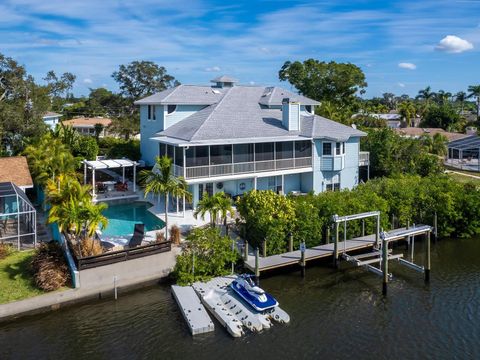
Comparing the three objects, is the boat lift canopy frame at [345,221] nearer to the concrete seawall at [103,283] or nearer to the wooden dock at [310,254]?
the wooden dock at [310,254]

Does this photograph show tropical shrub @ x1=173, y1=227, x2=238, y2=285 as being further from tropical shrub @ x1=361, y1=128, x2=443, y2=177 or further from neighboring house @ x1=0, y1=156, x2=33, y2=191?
tropical shrub @ x1=361, y1=128, x2=443, y2=177

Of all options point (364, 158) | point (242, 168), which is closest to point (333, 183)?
point (364, 158)

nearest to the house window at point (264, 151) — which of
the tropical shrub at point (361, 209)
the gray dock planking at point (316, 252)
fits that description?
the tropical shrub at point (361, 209)

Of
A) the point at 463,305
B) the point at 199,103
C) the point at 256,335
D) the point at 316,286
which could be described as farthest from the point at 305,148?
the point at 256,335

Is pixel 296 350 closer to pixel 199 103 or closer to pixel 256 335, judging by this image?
pixel 256 335

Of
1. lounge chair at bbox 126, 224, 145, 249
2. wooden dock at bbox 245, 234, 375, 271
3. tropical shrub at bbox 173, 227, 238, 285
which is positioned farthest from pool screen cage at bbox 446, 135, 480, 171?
lounge chair at bbox 126, 224, 145, 249

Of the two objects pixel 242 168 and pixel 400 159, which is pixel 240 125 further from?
pixel 400 159
